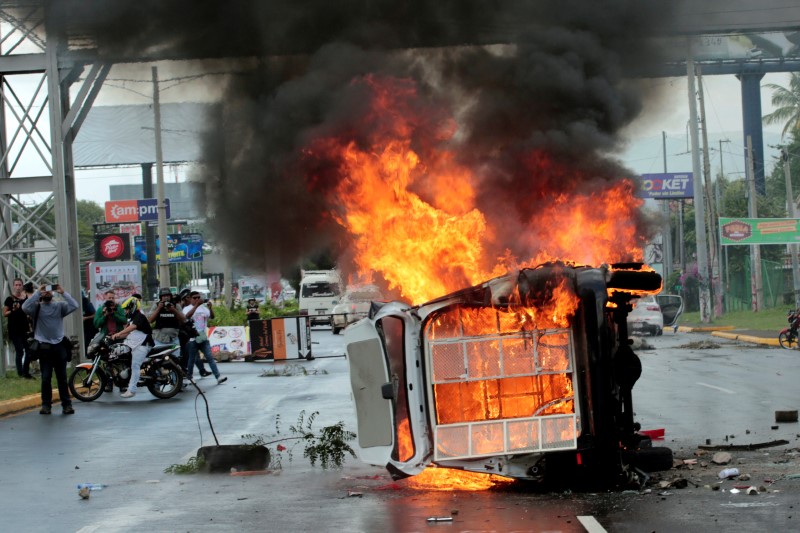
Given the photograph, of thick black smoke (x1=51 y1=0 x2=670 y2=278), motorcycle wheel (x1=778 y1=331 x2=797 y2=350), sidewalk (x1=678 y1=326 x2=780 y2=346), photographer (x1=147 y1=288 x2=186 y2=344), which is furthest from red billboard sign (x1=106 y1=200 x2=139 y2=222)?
thick black smoke (x1=51 y1=0 x2=670 y2=278)

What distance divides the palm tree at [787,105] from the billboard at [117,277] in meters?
39.9

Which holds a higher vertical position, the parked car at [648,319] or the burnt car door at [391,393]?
the burnt car door at [391,393]

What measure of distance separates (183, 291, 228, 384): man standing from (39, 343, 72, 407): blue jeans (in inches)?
170

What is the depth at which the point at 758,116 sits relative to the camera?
48031 millimetres

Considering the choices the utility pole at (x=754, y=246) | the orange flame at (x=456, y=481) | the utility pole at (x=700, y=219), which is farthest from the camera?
the utility pole at (x=754, y=246)

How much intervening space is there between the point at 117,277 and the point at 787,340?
56.1ft

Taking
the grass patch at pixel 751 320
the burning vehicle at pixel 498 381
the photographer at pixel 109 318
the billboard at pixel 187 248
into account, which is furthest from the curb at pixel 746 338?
the billboard at pixel 187 248

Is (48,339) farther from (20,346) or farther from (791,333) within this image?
(791,333)

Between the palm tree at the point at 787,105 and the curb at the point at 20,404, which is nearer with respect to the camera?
the curb at the point at 20,404

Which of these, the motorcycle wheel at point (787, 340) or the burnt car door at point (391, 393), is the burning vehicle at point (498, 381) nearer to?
the burnt car door at point (391, 393)

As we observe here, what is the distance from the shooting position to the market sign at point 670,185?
4759cm

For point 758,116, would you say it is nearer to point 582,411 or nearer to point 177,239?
point 177,239

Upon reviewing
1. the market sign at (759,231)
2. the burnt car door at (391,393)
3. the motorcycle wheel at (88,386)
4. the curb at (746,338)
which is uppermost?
the market sign at (759,231)

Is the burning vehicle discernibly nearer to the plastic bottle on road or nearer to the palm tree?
the plastic bottle on road
